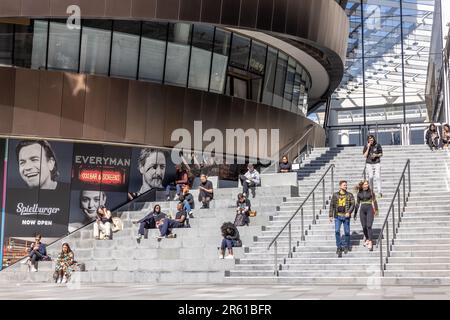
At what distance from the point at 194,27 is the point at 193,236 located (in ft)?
34.3

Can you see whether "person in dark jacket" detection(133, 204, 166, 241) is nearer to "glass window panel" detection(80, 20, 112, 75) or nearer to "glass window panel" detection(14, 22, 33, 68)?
"glass window panel" detection(80, 20, 112, 75)

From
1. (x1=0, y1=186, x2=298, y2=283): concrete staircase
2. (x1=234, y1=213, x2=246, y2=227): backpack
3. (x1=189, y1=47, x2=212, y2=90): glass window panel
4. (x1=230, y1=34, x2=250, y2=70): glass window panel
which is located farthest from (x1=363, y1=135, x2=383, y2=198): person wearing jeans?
(x1=230, y1=34, x2=250, y2=70): glass window panel

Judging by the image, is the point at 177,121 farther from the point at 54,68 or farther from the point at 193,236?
the point at 193,236

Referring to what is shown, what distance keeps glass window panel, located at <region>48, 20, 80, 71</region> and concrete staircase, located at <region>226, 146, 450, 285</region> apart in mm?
10302

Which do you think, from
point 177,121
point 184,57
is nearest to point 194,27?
point 184,57

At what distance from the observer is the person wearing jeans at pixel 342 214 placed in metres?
17.7

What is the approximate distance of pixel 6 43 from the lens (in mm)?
25672

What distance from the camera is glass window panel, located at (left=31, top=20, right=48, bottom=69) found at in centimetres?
2588

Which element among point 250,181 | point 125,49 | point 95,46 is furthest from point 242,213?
point 95,46

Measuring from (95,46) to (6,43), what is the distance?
3.36 metres

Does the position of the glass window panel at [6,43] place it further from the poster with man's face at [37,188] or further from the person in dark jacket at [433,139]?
the person in dark jacket at [433,139]

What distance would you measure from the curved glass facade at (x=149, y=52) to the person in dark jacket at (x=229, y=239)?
33.4 feet

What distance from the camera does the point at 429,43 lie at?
4584cm

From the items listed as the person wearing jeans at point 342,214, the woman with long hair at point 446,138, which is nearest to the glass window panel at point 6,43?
the person wearing jeans at point 342,214
